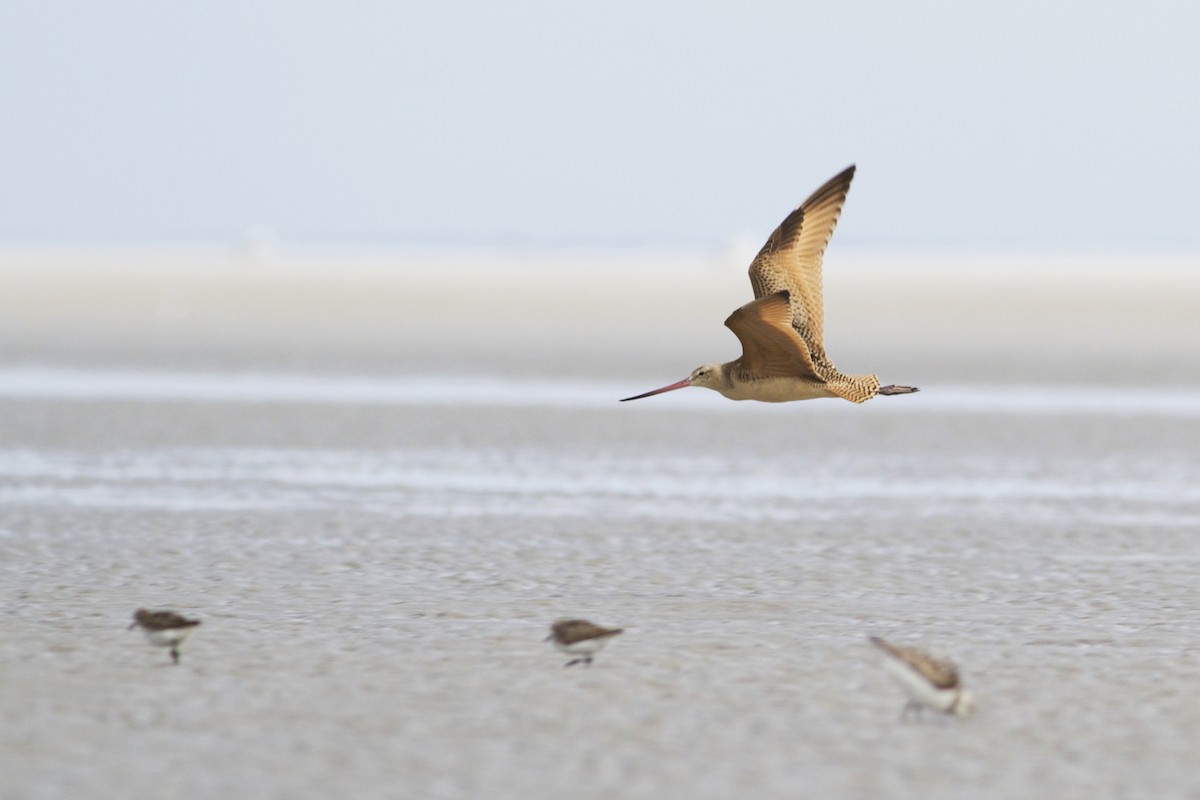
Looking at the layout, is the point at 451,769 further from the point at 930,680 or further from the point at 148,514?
the point at 148,514

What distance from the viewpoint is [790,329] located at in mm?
7746

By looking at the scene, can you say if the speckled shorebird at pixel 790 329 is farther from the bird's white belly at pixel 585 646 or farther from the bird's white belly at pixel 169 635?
the bird's white belly at pixel 169 635

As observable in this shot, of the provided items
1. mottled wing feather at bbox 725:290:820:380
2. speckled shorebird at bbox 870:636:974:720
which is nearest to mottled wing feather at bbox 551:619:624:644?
speckled shorebird at bbox 870:636:974:720

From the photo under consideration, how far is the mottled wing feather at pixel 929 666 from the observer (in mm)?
6426

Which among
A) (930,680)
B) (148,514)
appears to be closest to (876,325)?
(148,514)

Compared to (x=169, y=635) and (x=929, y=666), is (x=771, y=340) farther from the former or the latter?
(x=169, y=635)

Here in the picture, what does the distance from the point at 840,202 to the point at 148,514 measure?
189 inches

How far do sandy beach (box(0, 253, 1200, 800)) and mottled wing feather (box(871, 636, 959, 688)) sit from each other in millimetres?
191

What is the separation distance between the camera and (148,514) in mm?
11422

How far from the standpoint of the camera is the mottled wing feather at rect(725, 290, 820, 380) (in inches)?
301

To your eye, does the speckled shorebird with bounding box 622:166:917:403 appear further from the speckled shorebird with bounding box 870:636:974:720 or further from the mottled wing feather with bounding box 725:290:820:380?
the speckled shorebird with bounding box 870:636:974:720

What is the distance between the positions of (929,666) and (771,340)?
72.4 inches

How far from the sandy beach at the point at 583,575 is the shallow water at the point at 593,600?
→ 27 mm

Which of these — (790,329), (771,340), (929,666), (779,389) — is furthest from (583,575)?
(929,666)
